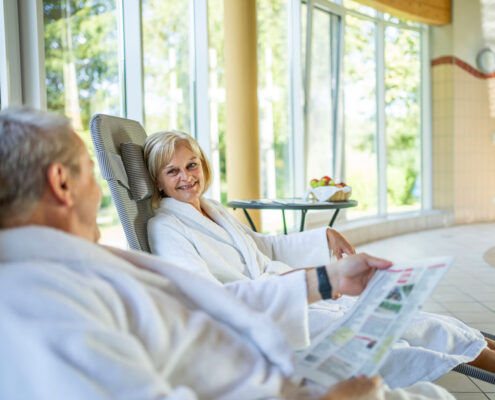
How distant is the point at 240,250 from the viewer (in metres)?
1.97

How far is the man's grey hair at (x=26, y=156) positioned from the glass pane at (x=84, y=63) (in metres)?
2.33

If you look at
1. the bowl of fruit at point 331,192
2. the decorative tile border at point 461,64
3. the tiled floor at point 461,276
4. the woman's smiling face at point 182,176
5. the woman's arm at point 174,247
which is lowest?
the tiled floor at point 461,276

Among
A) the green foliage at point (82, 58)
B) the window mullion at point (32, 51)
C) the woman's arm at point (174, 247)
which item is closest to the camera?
the woman's arm at point (174, 247)

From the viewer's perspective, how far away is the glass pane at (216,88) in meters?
4.51

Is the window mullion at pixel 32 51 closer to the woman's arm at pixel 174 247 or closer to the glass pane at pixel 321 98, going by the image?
the woman's arm at pixel 174 247

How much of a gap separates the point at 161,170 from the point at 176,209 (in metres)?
0.17

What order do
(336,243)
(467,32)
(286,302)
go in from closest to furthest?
(286,302), (336,243), (467,32)

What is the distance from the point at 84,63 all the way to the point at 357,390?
9.60 feet

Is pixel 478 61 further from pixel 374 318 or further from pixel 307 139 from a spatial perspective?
pixel 374 318

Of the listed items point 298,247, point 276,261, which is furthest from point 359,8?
point 276,261

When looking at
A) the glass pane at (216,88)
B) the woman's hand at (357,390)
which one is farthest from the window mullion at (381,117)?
the woman's hand at (357,390)

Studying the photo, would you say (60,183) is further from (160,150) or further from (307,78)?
(307,78)

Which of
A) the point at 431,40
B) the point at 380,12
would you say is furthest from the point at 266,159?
the point at 431,40

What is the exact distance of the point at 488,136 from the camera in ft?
26.0
